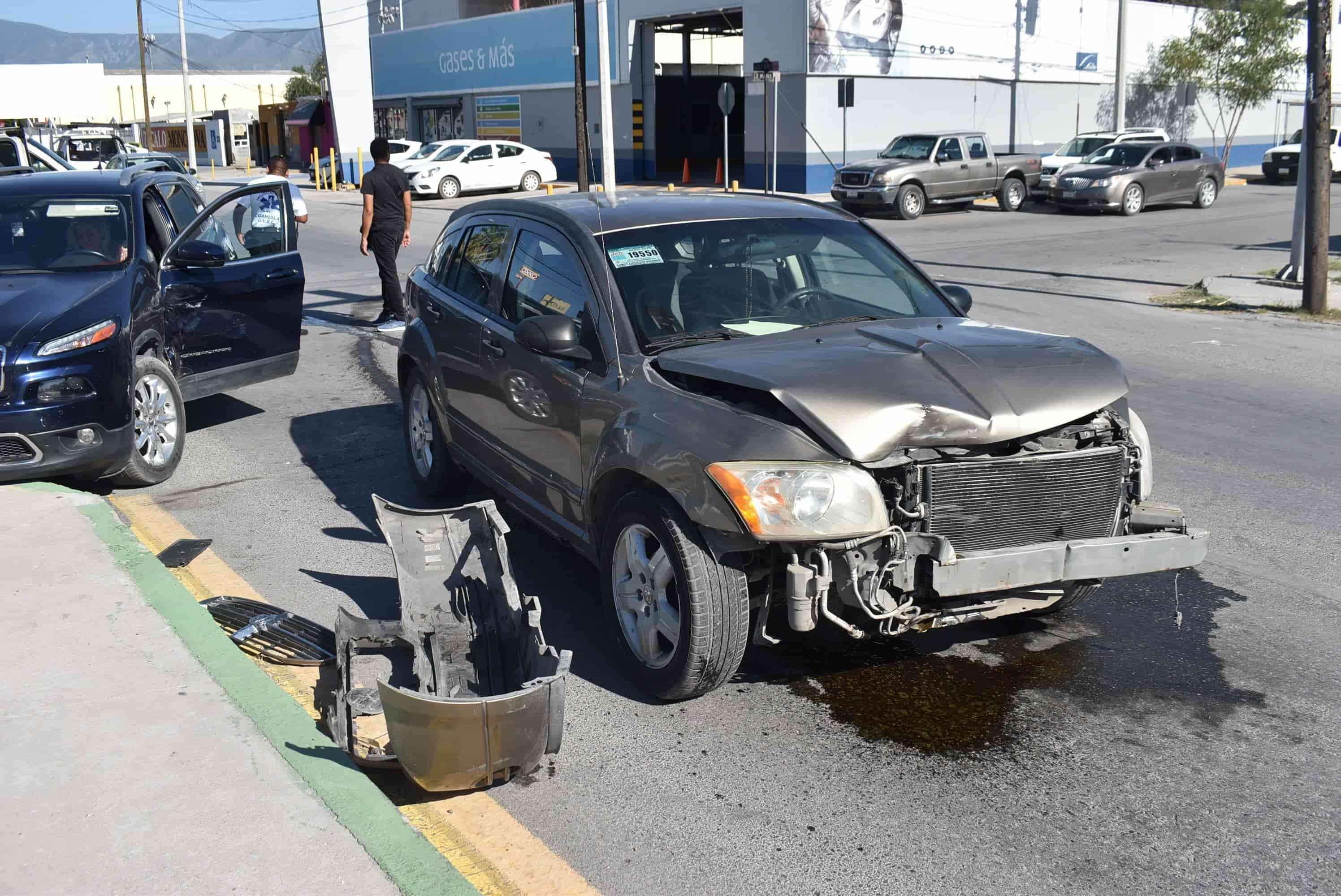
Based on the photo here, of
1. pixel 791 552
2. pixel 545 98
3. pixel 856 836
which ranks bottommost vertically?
pixel 856 836

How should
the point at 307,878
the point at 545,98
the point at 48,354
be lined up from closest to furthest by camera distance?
1. the point at 307,878
2. the point at 48,354
3. the point at 545,98

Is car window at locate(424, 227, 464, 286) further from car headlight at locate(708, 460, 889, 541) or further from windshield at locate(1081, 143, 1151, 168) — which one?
windshield at locate(1081, 143, 1151, 168)

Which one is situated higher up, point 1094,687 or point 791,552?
point 791,552

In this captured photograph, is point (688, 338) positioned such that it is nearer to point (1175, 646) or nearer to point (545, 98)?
point (1175, 646)

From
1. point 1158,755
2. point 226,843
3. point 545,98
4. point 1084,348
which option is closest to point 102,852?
point 226,843

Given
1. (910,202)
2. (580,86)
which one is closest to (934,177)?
(910,202)

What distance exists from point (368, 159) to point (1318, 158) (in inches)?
1458

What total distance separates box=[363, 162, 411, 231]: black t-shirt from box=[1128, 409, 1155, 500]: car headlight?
9.36 m

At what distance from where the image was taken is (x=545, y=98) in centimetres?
4350

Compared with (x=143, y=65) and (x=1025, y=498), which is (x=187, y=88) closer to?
(x=143, y=65)

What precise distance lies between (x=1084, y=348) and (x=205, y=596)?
12.9 ft

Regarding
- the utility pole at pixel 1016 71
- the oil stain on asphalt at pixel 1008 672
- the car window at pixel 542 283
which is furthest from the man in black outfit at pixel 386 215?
the utility pole at pixel 1016 71

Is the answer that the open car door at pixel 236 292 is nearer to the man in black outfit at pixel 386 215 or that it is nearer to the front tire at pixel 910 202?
the man in black outfit at pixel 386 215

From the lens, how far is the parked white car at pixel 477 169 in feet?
112
